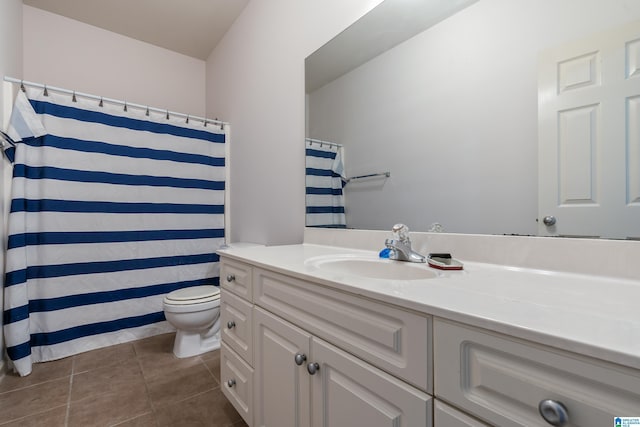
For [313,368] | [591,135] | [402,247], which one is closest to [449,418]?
[313,368]

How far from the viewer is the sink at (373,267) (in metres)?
0.92

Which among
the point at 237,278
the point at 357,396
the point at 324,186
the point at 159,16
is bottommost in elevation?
the point at 357,396

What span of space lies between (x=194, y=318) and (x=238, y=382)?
759 mm

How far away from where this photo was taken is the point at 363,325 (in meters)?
0.65

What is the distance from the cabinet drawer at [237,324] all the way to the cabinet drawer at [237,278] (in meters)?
0.03

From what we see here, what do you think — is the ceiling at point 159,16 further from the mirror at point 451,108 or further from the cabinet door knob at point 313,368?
the cabinet door knob at point 313,368

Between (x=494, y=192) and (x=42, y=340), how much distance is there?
8.76 ft

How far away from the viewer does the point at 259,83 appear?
6.77 ft

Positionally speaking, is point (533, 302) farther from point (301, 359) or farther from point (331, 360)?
point (301, 359)

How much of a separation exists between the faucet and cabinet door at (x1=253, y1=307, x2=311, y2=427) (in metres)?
0.42

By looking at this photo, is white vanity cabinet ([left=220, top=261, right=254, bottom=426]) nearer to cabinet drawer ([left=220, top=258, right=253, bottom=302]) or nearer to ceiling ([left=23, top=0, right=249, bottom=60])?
cabinet drawer ([left=220, top=258, right=253, bottom=302])

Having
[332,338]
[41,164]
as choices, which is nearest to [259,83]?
[41,164]

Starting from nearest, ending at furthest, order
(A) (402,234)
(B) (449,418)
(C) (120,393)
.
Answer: (B) (449,418) → (A) (402,234) → (C) (120,393)

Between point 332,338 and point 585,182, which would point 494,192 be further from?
point 332,338
